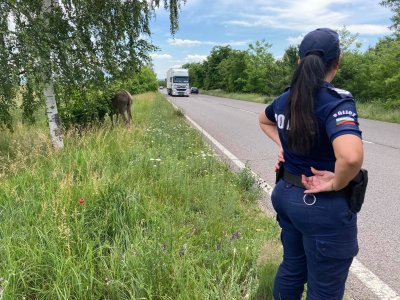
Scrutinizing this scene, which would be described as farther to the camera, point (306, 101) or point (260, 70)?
point (260, 70)

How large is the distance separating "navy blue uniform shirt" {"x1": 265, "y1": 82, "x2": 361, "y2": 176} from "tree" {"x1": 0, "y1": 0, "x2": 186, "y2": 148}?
17.2 ft

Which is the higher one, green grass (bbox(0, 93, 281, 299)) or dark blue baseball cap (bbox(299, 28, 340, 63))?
dark blue baseball cap (bbox(299, 28, 340, 63))

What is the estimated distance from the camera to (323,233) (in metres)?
1.95

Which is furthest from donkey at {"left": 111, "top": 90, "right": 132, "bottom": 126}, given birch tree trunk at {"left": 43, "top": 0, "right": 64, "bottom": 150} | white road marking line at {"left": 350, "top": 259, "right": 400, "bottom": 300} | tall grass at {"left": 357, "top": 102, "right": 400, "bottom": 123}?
tall grass at {"left": 357, "top": 102, "right": 400, "bottom": 123}

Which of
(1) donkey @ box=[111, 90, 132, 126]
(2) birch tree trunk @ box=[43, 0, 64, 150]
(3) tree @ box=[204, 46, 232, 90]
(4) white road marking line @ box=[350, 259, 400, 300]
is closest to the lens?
(4) white road marking line @ box=[350, 259, 400, 300]

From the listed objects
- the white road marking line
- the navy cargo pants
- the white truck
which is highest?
the navy cargo pants

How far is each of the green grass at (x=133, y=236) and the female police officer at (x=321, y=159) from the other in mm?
601

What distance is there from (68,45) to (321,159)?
582 centimetres

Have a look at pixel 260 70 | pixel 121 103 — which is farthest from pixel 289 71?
pixel 121 103

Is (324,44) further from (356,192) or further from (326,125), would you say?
(356,192)

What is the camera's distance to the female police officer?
1.80 m

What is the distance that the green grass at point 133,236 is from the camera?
8.47ft

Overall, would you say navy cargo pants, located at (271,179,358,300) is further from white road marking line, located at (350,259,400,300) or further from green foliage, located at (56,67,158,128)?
green foliage, located at (56,67,158,128)

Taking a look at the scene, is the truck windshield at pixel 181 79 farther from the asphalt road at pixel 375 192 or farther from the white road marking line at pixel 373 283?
the white road marking line at pixel 373 283
